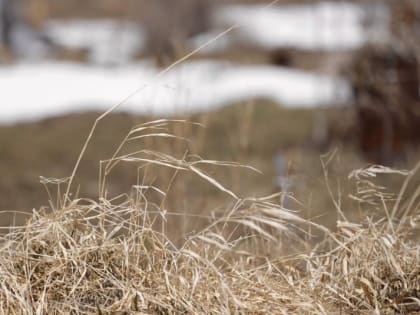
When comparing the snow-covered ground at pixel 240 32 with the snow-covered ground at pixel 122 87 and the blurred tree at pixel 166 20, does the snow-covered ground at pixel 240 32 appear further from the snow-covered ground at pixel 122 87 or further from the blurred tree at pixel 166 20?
the snow-covered ground at pixel 122 87

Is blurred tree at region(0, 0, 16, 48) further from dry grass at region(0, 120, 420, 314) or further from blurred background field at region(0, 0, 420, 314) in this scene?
dry grass at region(0, 120, 420, 314)

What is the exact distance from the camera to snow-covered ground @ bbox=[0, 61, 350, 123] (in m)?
9.20

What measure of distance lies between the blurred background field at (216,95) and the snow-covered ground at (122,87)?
0.03 metres

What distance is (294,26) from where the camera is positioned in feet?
55.2

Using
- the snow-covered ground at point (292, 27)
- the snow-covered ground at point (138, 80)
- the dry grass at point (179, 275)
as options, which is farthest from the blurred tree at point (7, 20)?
the dry grass at point (179, 275)

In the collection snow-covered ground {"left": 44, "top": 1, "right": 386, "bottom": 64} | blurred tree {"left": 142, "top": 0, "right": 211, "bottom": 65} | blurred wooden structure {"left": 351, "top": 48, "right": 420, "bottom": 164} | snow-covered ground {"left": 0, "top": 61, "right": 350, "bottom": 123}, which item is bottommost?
snow-covered ground {"left": 44, "top": 1, "right": 386, "bottom": 64}

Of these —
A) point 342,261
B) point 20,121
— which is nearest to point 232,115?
point 20,121

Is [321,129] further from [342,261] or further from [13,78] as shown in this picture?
[342,261]

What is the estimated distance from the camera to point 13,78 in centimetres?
1071

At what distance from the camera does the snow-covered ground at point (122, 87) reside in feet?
30.2

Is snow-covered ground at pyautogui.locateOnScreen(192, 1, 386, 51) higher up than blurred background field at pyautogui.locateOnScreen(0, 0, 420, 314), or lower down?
lower down

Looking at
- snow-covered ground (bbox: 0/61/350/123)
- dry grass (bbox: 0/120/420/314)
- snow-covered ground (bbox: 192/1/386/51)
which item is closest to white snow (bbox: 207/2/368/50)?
snow-covered ground (bbox: 192/1/386/51)

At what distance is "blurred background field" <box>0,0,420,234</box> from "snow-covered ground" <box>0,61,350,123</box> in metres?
0.03

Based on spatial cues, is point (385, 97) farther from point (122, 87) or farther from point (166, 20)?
point (166, 20)
